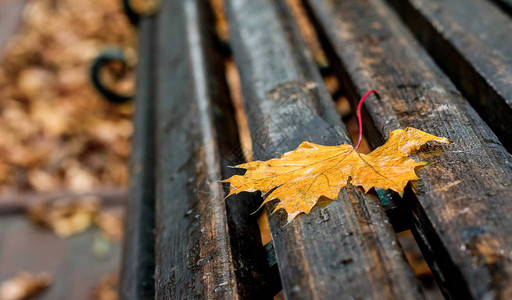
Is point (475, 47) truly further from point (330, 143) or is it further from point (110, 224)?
point (110, 224)

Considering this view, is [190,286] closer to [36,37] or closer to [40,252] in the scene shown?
[40,252]

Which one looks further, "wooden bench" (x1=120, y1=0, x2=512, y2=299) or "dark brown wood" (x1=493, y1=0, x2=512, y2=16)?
"dark brown wood" (x1=493, y1=0, x2=512, y2=16)

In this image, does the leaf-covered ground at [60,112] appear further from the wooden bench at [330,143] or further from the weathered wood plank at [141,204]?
the wooden bench at [330,143]

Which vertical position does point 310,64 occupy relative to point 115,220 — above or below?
below

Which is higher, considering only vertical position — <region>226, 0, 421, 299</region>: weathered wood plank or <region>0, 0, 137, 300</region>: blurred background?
<region>0, 0, 137, 300</region>: blurred background

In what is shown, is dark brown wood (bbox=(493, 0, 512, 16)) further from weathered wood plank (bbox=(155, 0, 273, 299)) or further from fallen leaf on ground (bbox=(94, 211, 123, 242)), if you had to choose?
fallen leaf on ground (bbox=(94, 211, 123, 242))

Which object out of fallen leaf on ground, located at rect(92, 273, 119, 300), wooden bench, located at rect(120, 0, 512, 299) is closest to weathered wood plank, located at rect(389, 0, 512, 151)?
wooden bench, located at rect(120, 0, 512, 299)

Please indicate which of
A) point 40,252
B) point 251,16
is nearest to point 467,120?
point 251,16

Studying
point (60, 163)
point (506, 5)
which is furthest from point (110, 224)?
point (506, 5)
